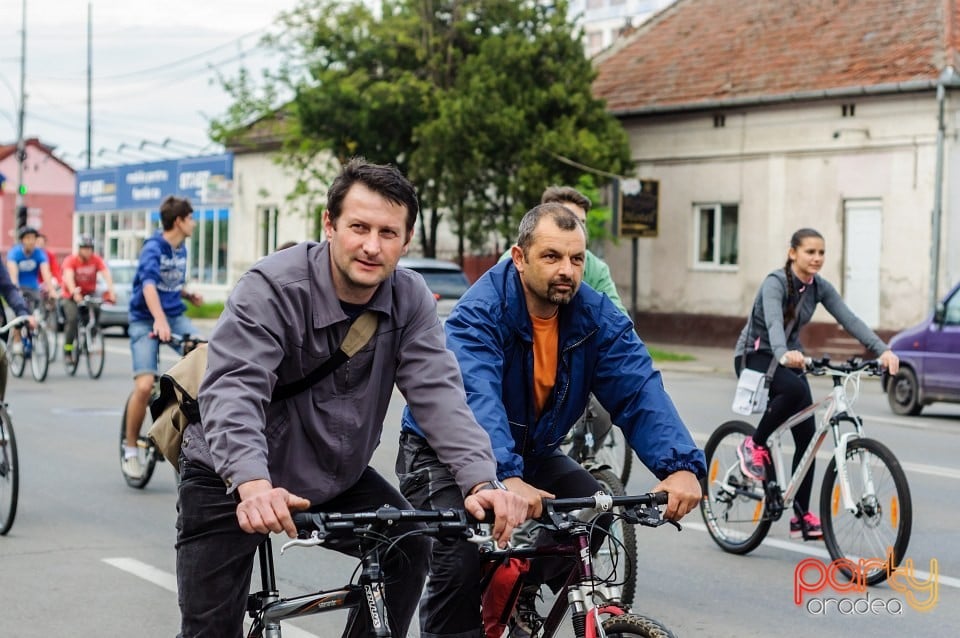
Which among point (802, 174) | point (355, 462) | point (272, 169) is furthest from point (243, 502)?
point (272, 169)

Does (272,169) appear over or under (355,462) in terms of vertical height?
over

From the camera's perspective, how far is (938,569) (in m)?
7.72

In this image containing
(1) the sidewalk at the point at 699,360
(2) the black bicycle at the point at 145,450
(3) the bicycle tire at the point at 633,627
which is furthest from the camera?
(1) the sidewalk at the point at 699,360

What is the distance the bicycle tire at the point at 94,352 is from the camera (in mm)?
19375

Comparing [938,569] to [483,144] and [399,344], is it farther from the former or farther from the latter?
[483,144]

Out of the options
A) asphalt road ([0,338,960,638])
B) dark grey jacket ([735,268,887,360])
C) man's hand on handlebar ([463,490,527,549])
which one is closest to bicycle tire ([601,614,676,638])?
man's hand on handlebar ([463,490,527,549])

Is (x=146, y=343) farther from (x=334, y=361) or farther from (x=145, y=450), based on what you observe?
(x=334, y=361)

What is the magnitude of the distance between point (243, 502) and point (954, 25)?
24.9m

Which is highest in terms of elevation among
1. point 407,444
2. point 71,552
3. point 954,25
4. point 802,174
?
point 954,25

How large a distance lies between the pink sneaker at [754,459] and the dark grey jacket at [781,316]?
0.50 m

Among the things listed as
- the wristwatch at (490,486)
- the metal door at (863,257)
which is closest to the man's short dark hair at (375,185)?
the wristwatch at (490,486)

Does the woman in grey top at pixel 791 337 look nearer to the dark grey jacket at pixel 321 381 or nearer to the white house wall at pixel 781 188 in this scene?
the dark grey jacket at pixel 321 381

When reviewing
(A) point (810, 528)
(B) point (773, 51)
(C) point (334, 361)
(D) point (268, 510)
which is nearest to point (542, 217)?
(C) point (334, 361)

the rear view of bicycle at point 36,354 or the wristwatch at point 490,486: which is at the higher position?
the wristwatch at point 490,486
